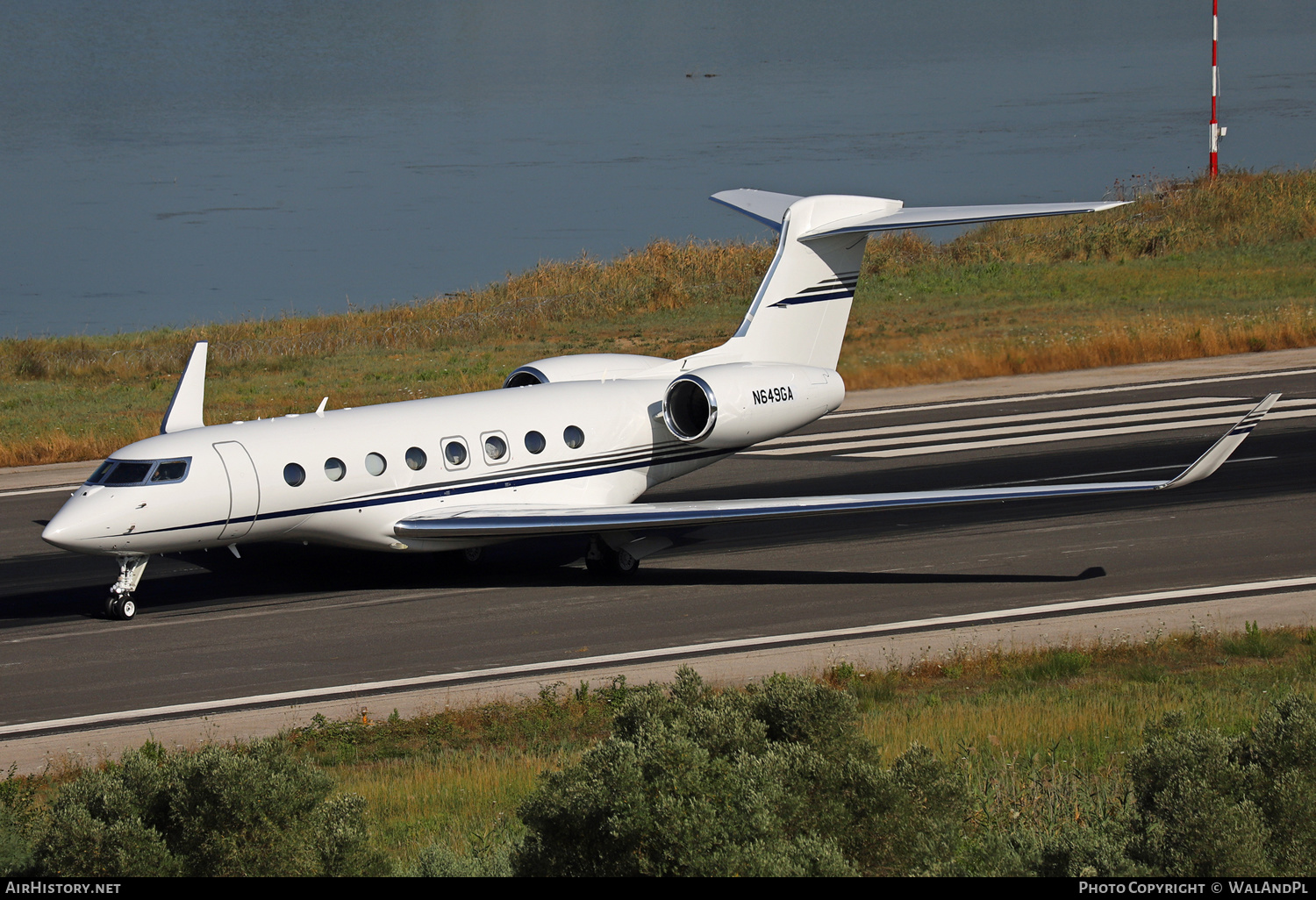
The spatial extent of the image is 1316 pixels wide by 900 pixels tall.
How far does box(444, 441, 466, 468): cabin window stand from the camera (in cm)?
2019

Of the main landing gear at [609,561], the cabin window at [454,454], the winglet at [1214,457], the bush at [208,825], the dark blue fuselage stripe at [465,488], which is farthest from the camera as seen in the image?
the main landing gear at [609,561]

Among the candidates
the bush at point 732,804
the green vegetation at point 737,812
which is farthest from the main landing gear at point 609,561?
the bush at point 732,804

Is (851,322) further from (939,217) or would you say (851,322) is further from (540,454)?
(540,454)

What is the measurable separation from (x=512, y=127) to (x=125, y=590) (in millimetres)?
71520

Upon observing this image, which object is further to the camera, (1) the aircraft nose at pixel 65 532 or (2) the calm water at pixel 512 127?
(2) the calm water at pixel 512 127

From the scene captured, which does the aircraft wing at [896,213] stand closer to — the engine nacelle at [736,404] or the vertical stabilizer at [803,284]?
the vertical stabilizer at [803,284]

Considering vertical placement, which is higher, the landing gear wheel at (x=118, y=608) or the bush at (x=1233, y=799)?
the bush at (x=1233, y=799)

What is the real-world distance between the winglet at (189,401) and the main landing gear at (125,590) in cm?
238

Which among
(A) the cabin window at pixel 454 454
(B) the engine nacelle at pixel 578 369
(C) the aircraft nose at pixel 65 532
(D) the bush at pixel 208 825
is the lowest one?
(D) the bush at pixel 208 825

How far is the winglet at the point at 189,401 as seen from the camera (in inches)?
827

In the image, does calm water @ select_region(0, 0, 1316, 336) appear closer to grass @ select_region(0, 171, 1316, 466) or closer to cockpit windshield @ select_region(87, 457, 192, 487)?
grass @ select_region(0, 171, 1316, 466)

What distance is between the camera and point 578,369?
23219 mm

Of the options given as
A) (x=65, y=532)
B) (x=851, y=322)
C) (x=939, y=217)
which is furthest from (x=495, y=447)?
(x=851, y=322)
